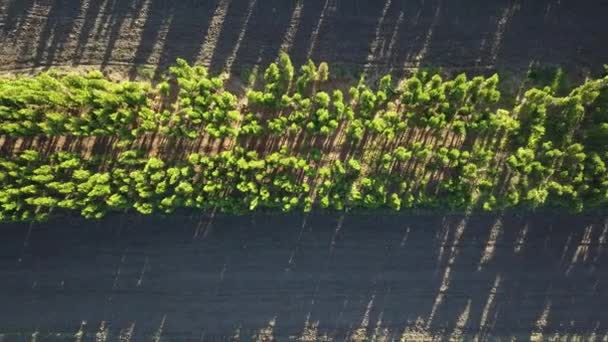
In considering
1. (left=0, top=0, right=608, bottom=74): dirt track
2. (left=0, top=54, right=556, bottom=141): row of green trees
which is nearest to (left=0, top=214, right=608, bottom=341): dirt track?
(left=0, top=54, right=556, bottom=141): row of green trees

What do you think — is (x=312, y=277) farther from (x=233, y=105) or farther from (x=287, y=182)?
(x=233, y=105)

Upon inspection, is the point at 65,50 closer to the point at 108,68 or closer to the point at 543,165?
the point at 108,68

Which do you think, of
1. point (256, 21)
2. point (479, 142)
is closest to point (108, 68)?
point (256, 21)

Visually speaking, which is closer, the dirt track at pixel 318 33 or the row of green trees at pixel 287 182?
the row of green trees at pixel 287 182

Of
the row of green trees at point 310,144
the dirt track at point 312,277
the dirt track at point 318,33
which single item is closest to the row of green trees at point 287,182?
the row of green trees at point 310,144

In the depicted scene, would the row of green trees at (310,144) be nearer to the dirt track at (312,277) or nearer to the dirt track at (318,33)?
the dirt track at (318,33)
